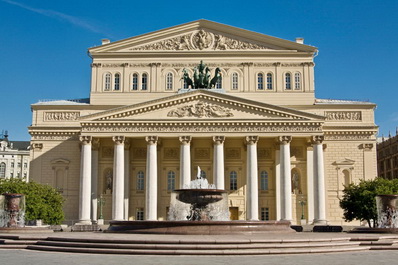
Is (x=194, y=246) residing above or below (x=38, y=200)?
below

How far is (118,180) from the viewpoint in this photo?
54562 mm

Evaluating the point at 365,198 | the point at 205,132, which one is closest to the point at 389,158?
the point at 365,198

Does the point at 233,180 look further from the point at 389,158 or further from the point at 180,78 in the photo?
the point at 389,158

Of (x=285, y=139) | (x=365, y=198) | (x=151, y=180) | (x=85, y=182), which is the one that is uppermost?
(x=285, y=139)

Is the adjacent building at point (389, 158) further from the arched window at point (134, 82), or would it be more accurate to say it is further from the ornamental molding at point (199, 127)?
the arched window at point (134, 82)

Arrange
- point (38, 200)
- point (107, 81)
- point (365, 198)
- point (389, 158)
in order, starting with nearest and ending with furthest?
point (365, 198) → point (38, 200) → point (107, 81) → point (389, 158)

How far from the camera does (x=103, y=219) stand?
5850 cm

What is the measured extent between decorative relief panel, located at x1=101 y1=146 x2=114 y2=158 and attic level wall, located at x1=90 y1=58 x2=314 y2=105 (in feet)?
20.5

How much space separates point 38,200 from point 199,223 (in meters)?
28.5

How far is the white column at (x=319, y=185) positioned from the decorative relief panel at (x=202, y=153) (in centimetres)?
1148

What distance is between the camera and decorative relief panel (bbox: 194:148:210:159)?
59781 millimetres

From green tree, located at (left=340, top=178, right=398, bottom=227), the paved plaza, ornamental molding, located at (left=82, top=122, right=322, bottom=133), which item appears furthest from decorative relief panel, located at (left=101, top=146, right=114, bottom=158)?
the paved plaza

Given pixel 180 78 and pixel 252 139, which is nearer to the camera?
pixel 252 139

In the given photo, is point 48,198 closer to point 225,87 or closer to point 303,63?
point 225,87
